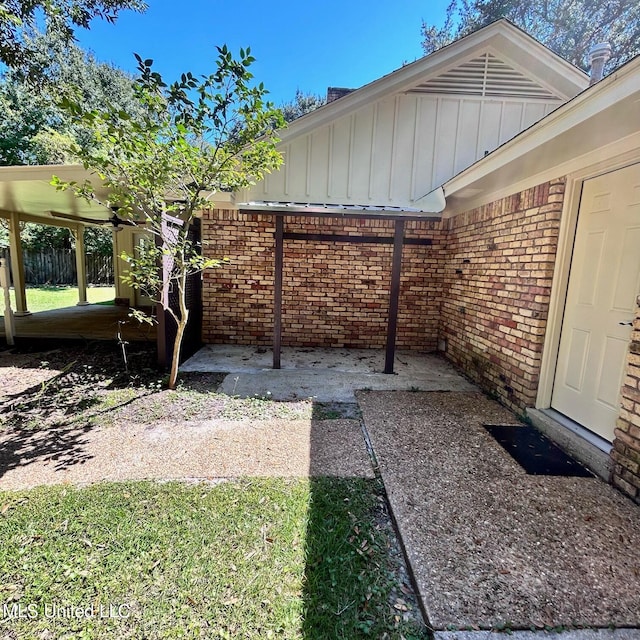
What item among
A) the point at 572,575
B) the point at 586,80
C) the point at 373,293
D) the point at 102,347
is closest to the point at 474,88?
the point at 586,80

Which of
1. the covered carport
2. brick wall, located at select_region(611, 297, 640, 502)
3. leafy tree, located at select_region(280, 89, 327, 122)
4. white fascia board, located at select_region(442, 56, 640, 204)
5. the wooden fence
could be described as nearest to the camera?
white fascia board, located at select_region(442, 56, 640, 204)

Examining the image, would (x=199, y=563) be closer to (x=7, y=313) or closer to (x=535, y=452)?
(x=535, y=452)

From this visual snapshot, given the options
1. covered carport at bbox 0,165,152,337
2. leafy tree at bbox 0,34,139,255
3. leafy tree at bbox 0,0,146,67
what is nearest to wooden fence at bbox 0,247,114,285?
leafy tree at bbox 0,34,139,255

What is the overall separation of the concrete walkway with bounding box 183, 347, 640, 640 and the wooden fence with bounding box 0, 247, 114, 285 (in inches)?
722

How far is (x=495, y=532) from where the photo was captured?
2.09 m

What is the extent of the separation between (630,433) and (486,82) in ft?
19.4

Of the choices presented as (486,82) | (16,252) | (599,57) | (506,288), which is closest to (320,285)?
(506,288)

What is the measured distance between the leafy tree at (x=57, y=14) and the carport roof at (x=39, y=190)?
2583 millimetres

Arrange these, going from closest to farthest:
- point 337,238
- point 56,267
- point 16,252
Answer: point 337,238 < point 16,252 < point 56,267

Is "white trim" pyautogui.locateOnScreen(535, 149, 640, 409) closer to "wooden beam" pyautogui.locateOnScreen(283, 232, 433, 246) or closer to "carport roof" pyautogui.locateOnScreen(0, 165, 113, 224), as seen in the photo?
"wooden beam" pyautogui.locateOnScreen(283, 232, 433, 246)

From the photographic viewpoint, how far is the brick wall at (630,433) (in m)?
2.40

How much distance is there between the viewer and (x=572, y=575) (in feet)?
5.90

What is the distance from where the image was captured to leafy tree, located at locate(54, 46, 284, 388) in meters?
3.17

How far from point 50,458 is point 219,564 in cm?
193
